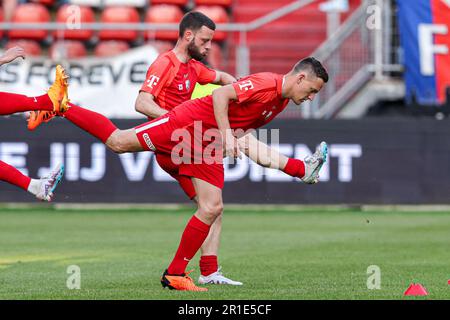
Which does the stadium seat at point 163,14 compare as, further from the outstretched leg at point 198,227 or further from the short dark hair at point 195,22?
the outstretched leg at point 198,227

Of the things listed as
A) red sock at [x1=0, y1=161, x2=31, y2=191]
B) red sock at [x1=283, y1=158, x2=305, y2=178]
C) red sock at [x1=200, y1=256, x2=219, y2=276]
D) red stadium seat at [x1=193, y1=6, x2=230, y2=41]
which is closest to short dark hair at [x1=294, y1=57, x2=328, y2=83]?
red sock at [x1=283, y1=158, x2=305, y2=178]

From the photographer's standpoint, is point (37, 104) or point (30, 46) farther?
point (30, 46)

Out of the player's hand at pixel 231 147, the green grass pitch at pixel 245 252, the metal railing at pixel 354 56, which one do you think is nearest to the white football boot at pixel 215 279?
the green grass pitch at pixel 245 252

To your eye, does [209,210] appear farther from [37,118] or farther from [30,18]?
[30,18]

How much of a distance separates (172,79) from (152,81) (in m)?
0.22

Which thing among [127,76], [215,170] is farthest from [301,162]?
[127,76]

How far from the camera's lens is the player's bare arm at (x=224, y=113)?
9336 millimetres

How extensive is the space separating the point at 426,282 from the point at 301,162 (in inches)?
69.0

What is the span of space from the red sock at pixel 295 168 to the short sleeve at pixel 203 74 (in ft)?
6.57

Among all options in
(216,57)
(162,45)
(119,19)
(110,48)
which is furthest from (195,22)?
(119,19)

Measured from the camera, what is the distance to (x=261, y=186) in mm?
19906

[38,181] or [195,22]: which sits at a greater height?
[195,22]

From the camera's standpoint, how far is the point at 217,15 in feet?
77.6
